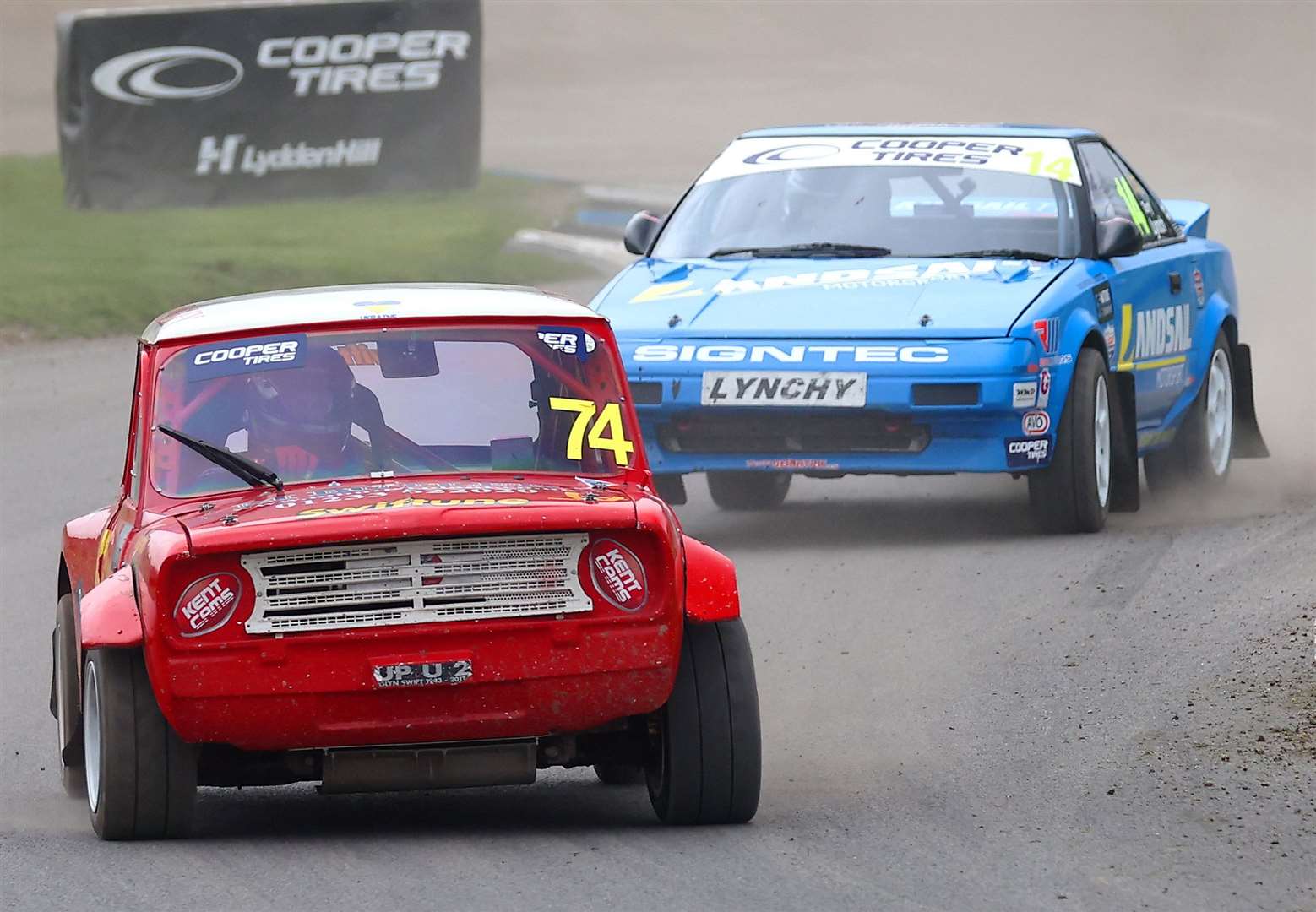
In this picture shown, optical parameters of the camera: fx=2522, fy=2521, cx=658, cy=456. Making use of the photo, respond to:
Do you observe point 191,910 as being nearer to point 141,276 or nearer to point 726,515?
point 726,515

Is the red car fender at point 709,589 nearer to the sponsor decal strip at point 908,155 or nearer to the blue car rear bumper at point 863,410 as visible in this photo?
the blue car rear bumper at point 863,410

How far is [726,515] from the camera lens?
38.7 ft

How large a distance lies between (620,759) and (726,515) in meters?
5.67

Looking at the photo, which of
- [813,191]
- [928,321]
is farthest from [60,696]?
[813,191]

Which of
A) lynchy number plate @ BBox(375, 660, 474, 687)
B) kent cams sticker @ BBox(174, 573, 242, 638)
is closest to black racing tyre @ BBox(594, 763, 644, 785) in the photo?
lynchy number plate @ BBox(375, 660, 474, 687)

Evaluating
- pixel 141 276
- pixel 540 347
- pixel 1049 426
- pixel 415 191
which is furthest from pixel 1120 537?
pixel 415 191

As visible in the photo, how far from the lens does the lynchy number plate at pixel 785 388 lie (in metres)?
10.1

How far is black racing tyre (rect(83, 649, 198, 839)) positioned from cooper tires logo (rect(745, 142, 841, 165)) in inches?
253

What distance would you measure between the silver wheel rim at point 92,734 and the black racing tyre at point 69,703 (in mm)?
327

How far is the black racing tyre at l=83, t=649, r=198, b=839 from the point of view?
Result: 5660 millimetres

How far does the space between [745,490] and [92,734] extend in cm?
623

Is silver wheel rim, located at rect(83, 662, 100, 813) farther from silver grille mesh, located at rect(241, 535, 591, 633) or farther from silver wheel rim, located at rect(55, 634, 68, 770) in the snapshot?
silver grille mesh, located at rect(241, 535, 591, 633)

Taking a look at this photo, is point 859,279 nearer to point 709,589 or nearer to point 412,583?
point 709,589

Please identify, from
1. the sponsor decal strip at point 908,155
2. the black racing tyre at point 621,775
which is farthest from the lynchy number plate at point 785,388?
the black racing tyre at point 621,775
